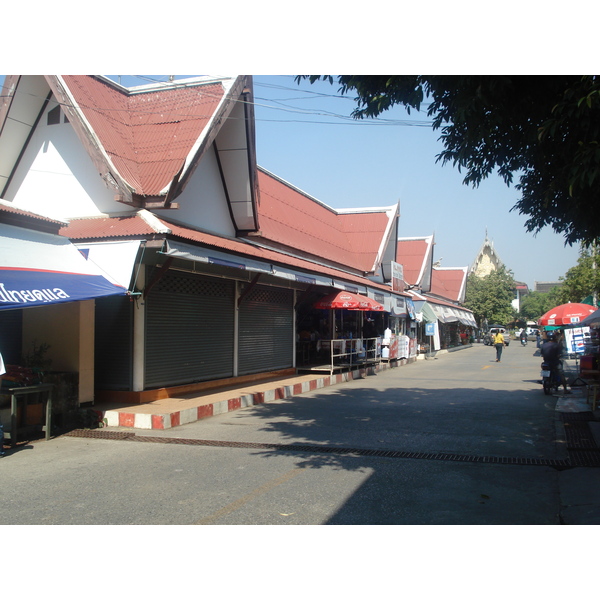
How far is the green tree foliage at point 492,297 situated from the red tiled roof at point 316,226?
38.1 meters

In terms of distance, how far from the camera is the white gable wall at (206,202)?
40.9 ft

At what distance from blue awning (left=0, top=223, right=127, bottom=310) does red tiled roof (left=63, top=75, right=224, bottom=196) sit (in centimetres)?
221

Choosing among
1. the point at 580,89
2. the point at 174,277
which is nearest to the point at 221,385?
the point at 174,277

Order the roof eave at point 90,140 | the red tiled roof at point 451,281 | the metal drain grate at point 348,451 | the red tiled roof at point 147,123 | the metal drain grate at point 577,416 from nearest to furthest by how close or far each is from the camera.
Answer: the metal drain grate at point 348,451 < the roof eave at point 90,140 < the metal drain grate at point 577,416 < the red tiled roof at point 147,123 < the red tiled roof at point 451,281

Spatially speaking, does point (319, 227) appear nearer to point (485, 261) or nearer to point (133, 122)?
point (133, 122)

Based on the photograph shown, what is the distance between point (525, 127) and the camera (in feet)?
22.2

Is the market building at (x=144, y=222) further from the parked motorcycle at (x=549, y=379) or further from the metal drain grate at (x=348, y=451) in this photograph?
the parked motorcycle at (x=549, y=379)

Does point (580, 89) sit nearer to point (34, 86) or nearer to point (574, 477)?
point (574, 477)

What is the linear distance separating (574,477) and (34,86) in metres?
12.2

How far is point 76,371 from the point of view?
32.7 feet

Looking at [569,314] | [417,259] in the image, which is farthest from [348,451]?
[417,259]

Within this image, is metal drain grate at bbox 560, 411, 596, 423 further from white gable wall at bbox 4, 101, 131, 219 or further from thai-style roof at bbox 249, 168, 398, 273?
white gable wall at bbox 4, 101, 131, 219

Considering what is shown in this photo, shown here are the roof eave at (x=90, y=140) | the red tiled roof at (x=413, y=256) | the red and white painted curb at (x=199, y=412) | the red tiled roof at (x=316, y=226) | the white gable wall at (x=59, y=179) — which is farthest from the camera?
the red tiled roof at (x=413, y=256)

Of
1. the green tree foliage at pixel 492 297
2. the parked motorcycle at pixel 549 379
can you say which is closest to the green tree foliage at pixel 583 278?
the parked motorcycle at pixel 549 379
